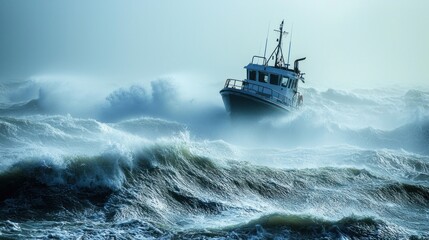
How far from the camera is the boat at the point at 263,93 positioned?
22.9 metres

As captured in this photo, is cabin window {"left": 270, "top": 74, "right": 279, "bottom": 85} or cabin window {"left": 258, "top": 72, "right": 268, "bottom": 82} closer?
cabin window {"left": 270, "top": 74, "right": 279, "bottom": 85}

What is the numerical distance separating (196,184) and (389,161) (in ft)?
35.2

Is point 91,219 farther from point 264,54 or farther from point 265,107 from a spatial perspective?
point 264,54

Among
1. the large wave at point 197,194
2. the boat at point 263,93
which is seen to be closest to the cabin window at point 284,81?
the boat at point 263,93

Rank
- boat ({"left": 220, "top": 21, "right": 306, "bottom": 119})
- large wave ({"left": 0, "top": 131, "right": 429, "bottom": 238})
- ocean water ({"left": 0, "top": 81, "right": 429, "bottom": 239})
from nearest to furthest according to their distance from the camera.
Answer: ocean water ({"left": 0, "top": 81, "right": 429, "bottom": 239}), large wave ({"left": 0, "top": 131, "right": 429, "bottom": 238}), boat ({"left": 220, "top": 21, "right": 306, "bottom": 119})

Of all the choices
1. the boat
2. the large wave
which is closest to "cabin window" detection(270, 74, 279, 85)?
the boat

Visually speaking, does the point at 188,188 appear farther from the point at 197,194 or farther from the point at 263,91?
the point at 263,91

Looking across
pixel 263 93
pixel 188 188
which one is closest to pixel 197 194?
pixel 188 188

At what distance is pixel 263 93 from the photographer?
79.0 ft

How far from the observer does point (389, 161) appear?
1931 cm

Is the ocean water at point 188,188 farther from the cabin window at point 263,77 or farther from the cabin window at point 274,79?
the cabin window at point 263,77

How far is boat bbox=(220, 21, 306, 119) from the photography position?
22.9 m

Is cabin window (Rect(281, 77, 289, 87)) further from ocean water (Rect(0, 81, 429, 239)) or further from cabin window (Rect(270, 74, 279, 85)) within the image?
ocean water (Rect(0, 81, 429, 239))

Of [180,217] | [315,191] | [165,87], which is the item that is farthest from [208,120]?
[180,217]
